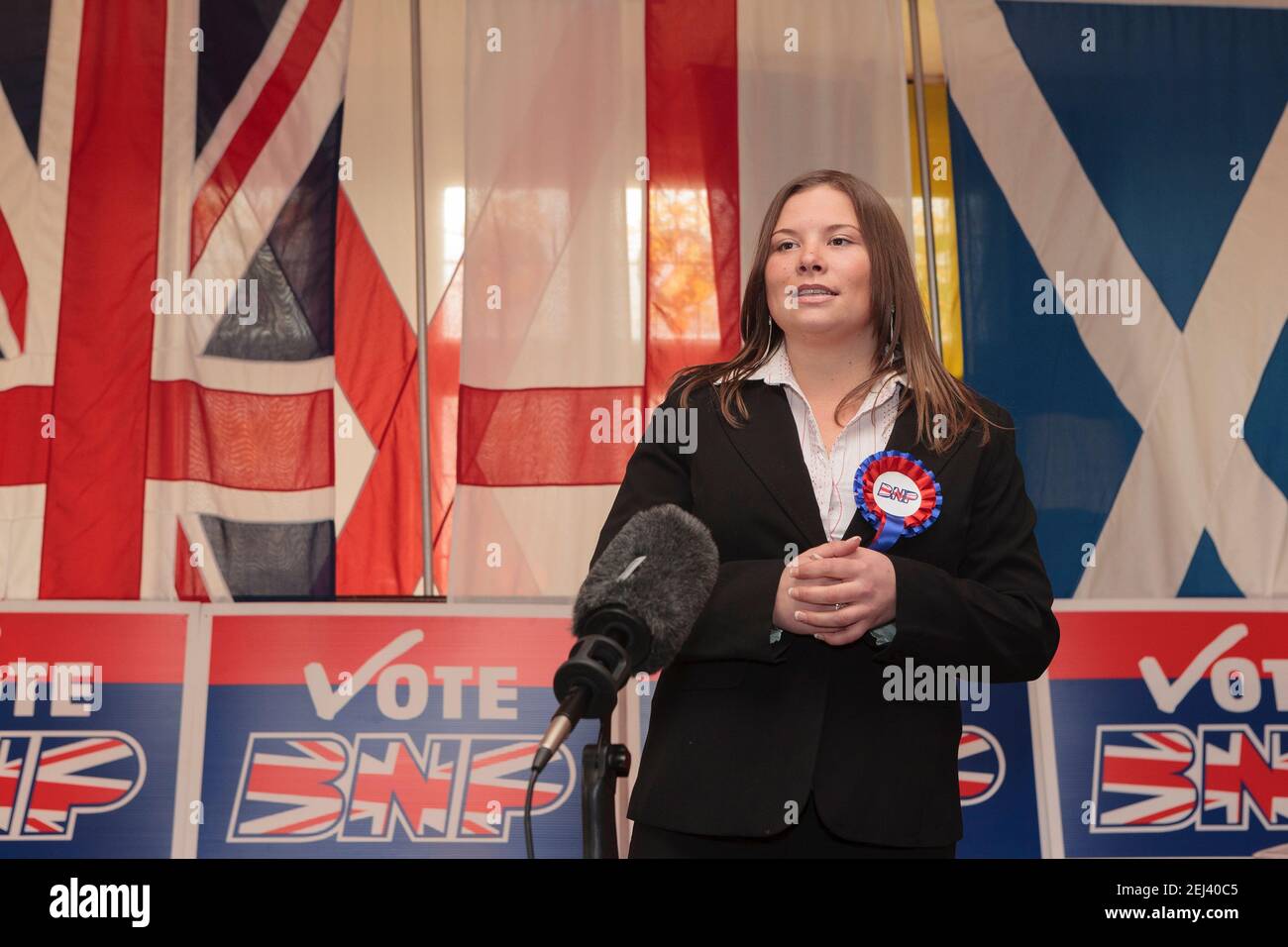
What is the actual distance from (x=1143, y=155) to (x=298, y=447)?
119 inches

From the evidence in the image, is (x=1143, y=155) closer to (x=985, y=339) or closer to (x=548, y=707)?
(x=985, y=339)

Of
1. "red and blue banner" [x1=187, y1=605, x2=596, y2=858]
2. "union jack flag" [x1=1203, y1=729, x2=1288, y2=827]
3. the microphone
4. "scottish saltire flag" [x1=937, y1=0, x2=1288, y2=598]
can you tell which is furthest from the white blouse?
"union jack flag" [x1=1203, y1=729, x2=1288, y2=827]

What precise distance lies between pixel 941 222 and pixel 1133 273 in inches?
46.9

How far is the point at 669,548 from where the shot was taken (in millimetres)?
1357

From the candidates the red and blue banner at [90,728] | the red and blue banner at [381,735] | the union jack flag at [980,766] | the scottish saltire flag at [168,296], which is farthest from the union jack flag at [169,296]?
the union jack flag at [980,766]

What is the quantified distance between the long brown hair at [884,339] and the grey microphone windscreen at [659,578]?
34cm

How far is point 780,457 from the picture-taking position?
1645 mm

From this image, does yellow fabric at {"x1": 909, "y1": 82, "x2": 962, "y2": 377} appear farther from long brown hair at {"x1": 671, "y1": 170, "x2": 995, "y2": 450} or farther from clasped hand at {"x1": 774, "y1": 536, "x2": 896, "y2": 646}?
clasped hand at {"x1": 774, "y1": 536, "x2": 896, "y2": 646}

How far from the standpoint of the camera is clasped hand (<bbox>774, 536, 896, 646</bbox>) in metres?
1.45

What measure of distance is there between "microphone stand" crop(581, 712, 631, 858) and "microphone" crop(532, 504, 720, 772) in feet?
0.22

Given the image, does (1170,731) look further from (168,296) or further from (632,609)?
(168,296)

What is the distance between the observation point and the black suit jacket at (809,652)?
4.80 ft

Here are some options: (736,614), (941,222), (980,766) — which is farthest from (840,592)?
(941,222)

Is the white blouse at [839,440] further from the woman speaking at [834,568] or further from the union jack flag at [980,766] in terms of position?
the union jack flag at [980,766]
